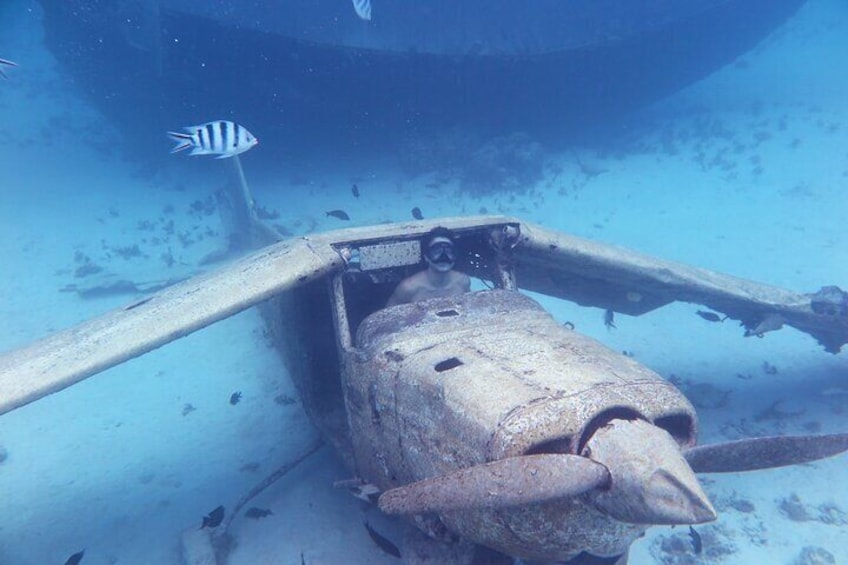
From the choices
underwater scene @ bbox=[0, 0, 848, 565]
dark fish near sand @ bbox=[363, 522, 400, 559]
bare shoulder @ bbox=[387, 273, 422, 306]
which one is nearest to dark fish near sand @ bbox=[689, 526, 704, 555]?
underwater scene @ bbox=[0, 0, 848, 565]

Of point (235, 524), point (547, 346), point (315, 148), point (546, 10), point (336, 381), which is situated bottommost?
point (235, 524)

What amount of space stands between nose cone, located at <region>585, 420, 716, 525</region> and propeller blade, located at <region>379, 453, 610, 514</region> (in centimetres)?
9

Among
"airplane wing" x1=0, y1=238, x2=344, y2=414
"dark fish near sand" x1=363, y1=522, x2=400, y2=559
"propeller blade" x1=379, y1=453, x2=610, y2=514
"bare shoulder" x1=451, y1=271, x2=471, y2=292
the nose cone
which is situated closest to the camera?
the nose cone

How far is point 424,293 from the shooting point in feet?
18.9

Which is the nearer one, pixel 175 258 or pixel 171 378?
pixel 171 378

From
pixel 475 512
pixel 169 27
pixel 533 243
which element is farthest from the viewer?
pixel 169 27

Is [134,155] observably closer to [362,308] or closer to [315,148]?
[315,148]

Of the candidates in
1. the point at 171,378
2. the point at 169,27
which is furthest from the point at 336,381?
the point at 169,27

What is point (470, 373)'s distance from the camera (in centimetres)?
348

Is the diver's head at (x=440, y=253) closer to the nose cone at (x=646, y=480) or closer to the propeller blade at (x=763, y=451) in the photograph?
the nose cone at (x=646, y=480)

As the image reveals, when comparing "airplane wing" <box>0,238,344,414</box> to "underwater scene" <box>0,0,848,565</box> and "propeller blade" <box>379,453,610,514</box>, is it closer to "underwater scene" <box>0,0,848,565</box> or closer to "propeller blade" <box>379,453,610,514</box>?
"underwater scene" <box>0,0,848,565</box>

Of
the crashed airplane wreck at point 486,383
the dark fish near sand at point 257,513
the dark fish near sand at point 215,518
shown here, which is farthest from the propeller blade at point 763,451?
the dark fish near sand at point 257,513

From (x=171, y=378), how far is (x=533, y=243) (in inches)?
295

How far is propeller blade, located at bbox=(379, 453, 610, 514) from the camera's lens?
2426 mm
